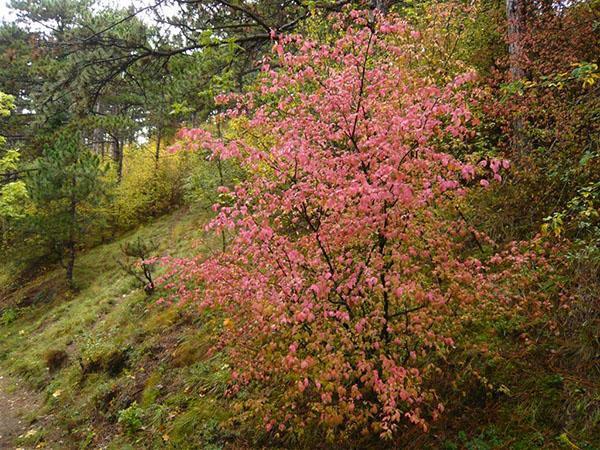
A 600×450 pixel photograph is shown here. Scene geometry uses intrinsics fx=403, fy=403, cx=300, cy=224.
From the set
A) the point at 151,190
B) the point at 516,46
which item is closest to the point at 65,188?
the point at 151,190

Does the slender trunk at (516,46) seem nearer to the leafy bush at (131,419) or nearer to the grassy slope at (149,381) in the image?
the grassy slope at (149,381)

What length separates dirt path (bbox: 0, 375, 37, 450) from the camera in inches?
326

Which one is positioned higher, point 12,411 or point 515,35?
point 515,35

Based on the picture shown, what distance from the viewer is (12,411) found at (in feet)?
31.2

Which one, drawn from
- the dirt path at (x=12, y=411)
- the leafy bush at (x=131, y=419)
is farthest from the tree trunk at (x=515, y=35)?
the dirt path at (x=12, y=411)

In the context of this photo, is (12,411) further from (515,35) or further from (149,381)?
(515,35)

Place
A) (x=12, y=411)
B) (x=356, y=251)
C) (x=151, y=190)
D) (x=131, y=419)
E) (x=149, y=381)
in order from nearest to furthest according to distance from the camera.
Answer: (x=356, y=251)
(x=131, y=419)
(x=149, y=381)
(x=12, y=411)
(x=151, y=190)

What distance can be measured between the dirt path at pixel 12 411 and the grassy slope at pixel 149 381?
10.6 inches

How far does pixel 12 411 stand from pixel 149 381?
14.5ft

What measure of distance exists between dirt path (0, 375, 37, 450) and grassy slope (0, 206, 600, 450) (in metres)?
0.27

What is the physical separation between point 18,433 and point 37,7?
2313 cm

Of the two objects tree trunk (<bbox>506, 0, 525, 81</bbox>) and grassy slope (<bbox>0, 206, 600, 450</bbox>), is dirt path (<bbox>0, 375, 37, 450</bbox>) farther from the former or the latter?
tree trunk (<bbox>506, 0, 525, 81</bbox>)

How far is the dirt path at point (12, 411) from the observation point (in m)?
8.29

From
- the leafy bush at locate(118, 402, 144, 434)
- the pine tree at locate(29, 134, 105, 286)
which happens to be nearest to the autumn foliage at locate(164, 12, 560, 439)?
the leafy bush at locate(118, 402, 144, 434)
